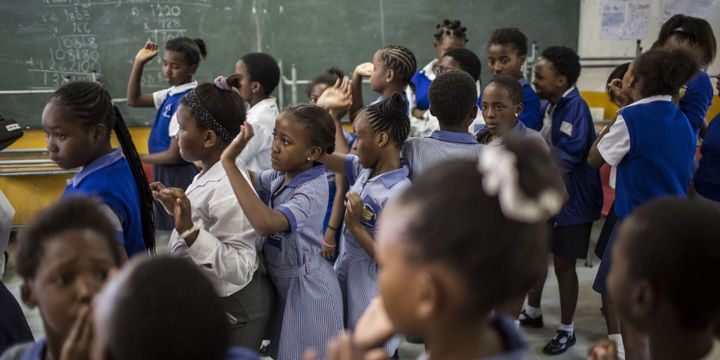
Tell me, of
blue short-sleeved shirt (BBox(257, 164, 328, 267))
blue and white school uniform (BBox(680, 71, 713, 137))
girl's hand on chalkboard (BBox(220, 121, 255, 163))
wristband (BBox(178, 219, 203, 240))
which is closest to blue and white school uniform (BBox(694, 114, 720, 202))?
blue and white school uniform (BBox(680, 71, 713, 137))

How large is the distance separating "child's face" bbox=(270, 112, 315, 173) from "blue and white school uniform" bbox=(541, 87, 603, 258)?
4.71 feet

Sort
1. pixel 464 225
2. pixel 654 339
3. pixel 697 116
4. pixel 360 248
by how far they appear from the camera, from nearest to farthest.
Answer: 1. pixel 464 225
2. pixel 654 339
3. pixel 360 248
4. pixel 697 116

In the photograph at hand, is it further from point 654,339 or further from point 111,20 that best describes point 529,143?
point 111,20

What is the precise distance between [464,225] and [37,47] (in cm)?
483

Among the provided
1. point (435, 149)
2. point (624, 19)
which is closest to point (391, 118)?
point (435, 149)

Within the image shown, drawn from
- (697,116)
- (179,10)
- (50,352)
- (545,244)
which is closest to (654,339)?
(545,244)

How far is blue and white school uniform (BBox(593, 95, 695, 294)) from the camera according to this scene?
2.26 meters

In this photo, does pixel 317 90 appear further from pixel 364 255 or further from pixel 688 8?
pixel 688 8

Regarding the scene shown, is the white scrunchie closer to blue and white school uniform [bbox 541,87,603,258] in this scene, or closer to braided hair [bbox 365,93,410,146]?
braided hair [bbox 365,93,410,146]

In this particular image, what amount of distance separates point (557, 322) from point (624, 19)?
3.15 m

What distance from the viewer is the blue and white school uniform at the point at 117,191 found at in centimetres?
163

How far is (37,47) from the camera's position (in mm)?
4719

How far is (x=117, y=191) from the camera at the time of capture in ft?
5.41

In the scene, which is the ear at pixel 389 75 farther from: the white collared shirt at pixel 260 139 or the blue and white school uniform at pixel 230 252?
the blue and white school uniform at pixel 230 252
